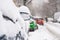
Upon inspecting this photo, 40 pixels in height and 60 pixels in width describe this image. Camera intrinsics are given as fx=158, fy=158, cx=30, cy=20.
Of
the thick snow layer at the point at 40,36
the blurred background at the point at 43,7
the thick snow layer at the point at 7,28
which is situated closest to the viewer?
the thick snow layer at the point at 7,28

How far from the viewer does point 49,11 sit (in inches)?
384

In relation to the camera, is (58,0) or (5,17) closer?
(5,17)

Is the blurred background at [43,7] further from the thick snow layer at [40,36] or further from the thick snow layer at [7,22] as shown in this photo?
the thick snow layer at [7,22]

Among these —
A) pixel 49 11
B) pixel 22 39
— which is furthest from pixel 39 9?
pixel 22 39

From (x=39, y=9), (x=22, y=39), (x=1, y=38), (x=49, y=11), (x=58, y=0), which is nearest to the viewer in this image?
(x=1, y=38)

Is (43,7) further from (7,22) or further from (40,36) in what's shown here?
(7,22)

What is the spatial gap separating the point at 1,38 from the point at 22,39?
0.55ft

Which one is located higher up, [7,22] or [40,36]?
[7,22]

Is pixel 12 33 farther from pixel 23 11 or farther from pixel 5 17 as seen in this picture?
pixel 23 11

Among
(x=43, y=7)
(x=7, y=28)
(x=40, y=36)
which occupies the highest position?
(x=7, y=28)

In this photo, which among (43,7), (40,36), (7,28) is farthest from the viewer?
(43,7)

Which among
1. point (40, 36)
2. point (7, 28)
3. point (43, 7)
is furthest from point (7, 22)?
point (43, 7)

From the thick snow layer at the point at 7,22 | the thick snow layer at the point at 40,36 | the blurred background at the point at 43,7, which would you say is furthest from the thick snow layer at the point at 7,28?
the blurred background at the point at 43,7

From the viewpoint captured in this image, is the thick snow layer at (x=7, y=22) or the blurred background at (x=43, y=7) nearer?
the thick snow layer at (x=7, y=22)
